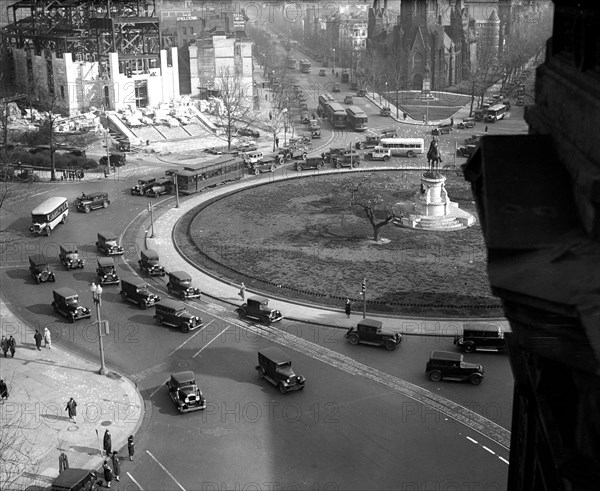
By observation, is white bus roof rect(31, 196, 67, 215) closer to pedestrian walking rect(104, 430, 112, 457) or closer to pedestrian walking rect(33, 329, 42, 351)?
pedestrian walking rect(33, 329, 42, 351)

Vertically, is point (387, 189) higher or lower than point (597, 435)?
lower

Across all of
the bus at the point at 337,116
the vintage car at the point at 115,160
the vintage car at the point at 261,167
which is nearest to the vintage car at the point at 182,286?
the vintage car at the point at 261,167

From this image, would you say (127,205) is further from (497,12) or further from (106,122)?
(497,12)

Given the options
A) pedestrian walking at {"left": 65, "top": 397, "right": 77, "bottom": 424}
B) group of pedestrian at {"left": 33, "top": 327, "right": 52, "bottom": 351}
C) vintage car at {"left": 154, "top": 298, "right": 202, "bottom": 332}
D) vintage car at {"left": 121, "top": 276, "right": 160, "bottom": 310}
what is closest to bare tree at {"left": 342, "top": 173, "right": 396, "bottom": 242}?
vintage car at {"left": 121, "top": 276, "right": 160, "bottom": 310}

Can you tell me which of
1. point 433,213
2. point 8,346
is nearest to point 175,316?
point 8,346

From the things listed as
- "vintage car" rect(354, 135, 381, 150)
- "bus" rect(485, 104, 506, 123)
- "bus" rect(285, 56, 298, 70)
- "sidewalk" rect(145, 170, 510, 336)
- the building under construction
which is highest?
the building under construction

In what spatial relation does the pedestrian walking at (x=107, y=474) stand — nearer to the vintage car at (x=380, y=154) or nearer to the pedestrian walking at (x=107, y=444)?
the pedestrian walking at (x=107, y=444)

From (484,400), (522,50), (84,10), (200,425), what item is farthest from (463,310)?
(522,50)
